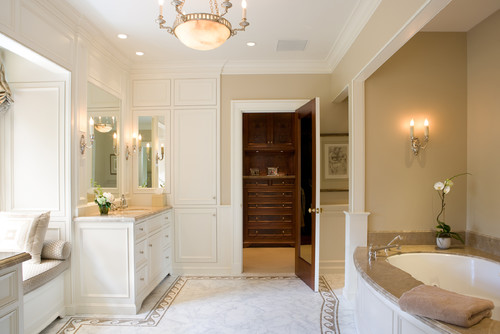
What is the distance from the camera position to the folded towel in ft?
4.51

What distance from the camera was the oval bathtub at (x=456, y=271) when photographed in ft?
8.11

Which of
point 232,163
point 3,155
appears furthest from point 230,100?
point 3,155

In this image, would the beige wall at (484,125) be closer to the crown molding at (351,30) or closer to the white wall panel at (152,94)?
the crown molding at (351,30)

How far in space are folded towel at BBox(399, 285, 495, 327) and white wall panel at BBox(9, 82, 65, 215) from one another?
2.86m

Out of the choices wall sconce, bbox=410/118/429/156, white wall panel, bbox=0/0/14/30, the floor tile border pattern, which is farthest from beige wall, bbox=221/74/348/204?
white wall panel, bbox=0/0/14/30

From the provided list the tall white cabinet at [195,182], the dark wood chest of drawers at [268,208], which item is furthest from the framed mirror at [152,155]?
the dark wood chest of drawers at [268,208]

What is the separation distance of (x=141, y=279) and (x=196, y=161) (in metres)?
1.63

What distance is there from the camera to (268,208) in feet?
18.7

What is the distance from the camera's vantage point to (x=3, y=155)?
2.86 meters

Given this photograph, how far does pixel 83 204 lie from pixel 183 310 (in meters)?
1.42

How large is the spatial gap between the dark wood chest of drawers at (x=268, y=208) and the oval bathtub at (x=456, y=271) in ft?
9.97

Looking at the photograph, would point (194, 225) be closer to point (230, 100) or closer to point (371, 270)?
point (230, 100)

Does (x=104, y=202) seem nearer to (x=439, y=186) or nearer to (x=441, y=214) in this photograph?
(x=439, y=186)

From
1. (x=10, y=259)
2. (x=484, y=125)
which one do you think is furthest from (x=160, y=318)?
(x=484, y=125)
